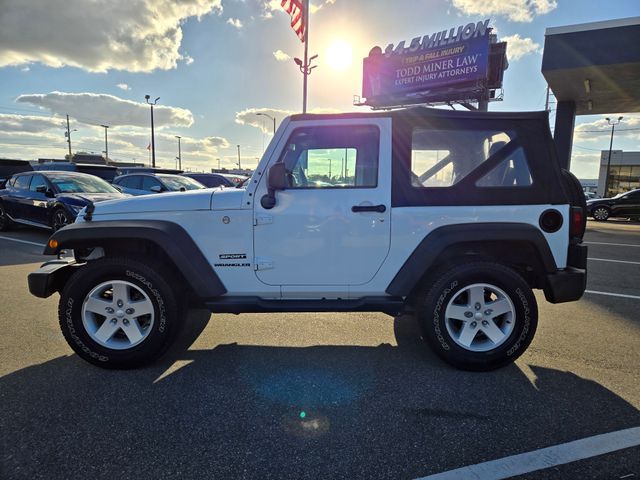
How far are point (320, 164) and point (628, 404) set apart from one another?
2.76 m

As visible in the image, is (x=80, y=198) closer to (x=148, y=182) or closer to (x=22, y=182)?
(x=22, y=182)

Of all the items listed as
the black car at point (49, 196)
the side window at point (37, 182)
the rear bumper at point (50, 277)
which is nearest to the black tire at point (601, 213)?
the black car at point (49, 196)

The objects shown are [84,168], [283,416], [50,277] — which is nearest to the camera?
[283,416]

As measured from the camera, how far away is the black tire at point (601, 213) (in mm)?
16656

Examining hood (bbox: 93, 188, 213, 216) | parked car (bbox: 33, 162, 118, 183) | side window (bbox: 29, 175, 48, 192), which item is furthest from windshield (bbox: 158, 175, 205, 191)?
hood (bbox: 93, 188, 213, 216)

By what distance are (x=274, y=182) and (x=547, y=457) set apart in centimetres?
240

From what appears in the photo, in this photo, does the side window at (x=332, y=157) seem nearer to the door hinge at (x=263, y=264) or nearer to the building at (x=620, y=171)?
the door hinge at (x=263, y=264)

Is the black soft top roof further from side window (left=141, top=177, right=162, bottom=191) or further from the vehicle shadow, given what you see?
side window (left=141, top=177, right=162, bottom=191)

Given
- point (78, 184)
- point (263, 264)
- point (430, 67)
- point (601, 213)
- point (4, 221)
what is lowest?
point (4, 221)

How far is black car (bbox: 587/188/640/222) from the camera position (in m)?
16.3

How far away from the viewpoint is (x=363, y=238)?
3.02 metres

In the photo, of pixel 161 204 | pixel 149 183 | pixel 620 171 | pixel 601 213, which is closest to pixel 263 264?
pixel 161 204

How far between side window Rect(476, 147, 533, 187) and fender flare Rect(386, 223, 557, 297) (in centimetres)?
35

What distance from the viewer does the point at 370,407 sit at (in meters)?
2.55
